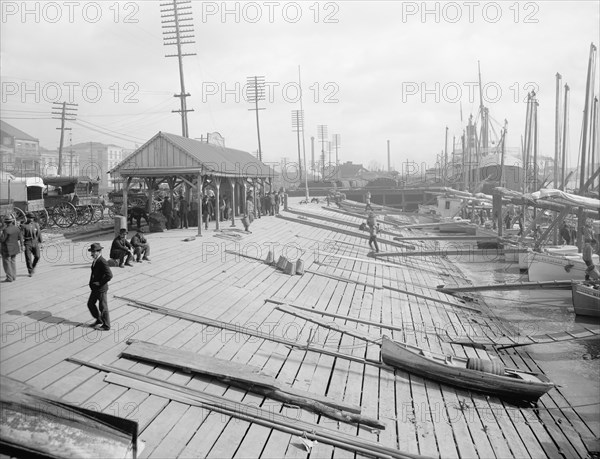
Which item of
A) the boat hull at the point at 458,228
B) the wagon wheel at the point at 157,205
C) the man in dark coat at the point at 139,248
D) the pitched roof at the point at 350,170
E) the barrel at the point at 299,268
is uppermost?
the pitched roof at the point at 350,170

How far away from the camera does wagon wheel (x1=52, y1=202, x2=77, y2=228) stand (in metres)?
→ 23.7

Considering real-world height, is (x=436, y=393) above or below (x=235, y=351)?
below

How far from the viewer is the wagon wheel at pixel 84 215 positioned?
24.3m

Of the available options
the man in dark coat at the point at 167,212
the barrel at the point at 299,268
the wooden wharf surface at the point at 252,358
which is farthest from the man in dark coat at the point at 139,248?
the man in dark coat at the point at 167,212

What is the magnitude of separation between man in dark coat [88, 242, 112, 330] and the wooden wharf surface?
0.86ft

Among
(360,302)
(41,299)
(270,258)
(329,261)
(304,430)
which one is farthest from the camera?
(329,261)

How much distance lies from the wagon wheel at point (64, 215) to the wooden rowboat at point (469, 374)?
17987 millimetres

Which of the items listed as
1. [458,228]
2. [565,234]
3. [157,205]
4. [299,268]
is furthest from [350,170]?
[299,268]

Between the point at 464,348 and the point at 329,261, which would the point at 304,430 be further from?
the point at 329,261

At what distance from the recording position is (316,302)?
14.4m

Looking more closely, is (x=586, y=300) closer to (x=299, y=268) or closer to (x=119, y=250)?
(x=299, y=268)

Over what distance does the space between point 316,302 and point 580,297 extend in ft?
32.8

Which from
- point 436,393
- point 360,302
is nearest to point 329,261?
point 360,302

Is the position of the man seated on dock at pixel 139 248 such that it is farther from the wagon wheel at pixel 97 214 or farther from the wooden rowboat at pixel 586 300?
the wooden rowboat at pixel 586 300
